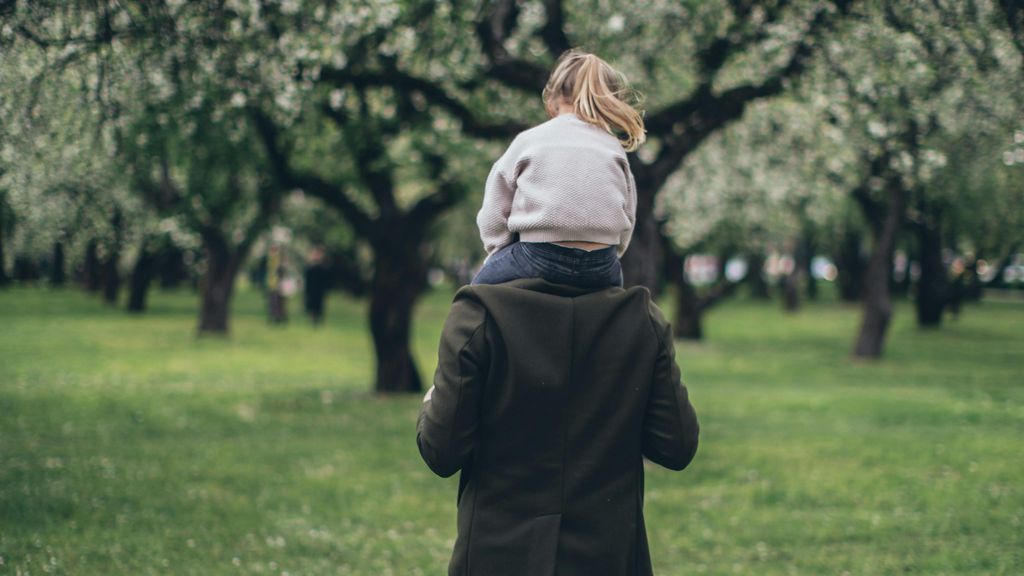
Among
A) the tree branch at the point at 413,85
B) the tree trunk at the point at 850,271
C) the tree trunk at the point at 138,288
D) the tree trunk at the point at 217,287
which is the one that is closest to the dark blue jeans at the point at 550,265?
the tree branch at the point at 413,85

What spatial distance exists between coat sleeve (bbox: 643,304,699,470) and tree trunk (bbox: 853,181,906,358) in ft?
63.3

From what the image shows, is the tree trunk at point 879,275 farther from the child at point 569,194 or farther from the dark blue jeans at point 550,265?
the dark blue jeans at point 550,265

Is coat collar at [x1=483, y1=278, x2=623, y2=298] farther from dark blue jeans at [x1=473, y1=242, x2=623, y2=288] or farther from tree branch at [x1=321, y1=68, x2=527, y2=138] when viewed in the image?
tree branch at [x1=321, y1=68, x2=527, y2=138]

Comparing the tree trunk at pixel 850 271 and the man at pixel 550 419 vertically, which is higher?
the tree trunk at pixel 850 271

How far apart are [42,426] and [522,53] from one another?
Answer: 23.9 ft

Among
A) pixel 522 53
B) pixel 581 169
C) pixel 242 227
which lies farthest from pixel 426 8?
pixel 242 227

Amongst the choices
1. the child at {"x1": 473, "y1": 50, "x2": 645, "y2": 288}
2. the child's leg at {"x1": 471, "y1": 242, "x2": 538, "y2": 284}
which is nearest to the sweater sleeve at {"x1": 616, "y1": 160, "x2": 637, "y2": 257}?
the child at {"x1": 473, "y1": 50, "x2": 645, "y2": 288}

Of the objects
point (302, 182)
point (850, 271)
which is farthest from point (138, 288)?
point (850, 271)

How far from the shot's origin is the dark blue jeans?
2.84m

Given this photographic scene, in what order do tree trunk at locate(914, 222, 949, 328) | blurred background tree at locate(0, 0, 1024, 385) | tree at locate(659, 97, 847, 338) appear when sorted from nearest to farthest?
blurred background tree at locate(0, 0, 1024, 385)
tree at locate(659, 97, 847, 338)
tree trunk at locate(914, 222, 949, 328)

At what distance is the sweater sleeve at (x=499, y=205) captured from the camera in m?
2.88

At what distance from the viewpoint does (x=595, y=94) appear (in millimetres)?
2951

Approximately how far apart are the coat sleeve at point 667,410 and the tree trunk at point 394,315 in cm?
1226

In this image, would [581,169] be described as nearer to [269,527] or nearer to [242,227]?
[269,527]
